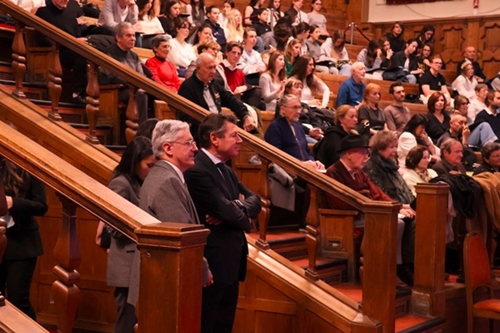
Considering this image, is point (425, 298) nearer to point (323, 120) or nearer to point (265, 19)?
point (323, 120)

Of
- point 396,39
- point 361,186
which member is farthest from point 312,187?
point 396,39

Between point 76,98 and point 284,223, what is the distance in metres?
1.55

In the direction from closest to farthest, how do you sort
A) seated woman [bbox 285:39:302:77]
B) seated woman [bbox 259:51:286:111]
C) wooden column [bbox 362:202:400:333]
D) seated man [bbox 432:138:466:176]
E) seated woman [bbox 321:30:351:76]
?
wooden column [bbox 362:202:400:333] < seated man [bbox 432:138:466:176] < seated woman [bbox 259:51:286:111] < seated woman [bbox 285:39:302:77] < seated woman [bbox 321:30:351:76]

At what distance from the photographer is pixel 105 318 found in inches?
159

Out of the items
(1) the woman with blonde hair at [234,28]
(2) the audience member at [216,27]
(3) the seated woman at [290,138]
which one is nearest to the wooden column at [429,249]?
(3) the seated woman at [290,138]

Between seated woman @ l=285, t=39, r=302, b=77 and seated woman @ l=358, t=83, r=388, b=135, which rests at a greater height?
seated woman @ l=285, t=39, r=302, b=77

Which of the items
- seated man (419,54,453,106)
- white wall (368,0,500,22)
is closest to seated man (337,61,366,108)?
seated man (419,54,453,106)

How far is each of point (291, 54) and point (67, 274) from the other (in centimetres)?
573

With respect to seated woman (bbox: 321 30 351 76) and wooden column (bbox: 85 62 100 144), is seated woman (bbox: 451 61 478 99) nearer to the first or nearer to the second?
seated woman (bbox: 321 30 351 76)

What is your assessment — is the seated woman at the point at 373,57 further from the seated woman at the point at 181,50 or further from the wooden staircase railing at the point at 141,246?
the wooden staircase railing at the point at 141,246

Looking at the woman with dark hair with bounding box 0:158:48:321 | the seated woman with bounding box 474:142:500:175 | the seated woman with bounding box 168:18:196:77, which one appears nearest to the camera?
the woman with dark hair with bounding box 0:158:48:321

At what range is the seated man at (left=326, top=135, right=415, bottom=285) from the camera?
15.4 feet

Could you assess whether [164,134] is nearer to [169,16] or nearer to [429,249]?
[429,249]

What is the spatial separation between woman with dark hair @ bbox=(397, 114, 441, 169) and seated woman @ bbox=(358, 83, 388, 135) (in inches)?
11.5
